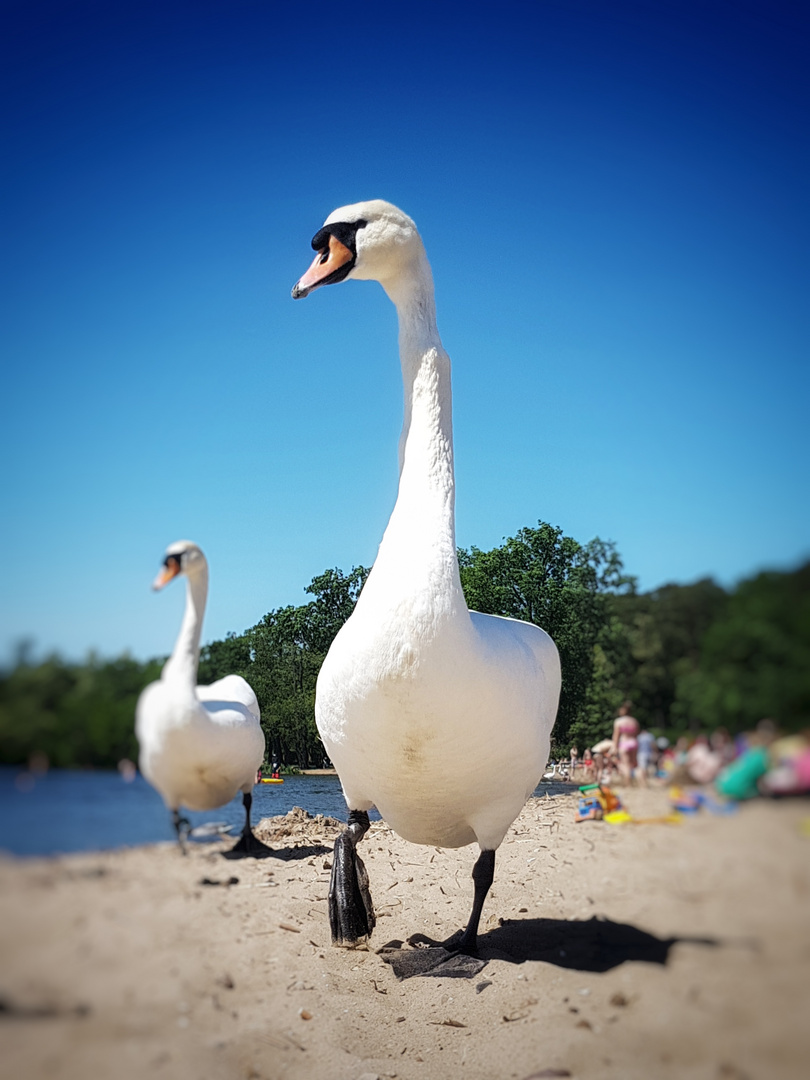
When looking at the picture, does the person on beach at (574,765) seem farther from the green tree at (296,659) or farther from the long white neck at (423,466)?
the green tree at (296,659)

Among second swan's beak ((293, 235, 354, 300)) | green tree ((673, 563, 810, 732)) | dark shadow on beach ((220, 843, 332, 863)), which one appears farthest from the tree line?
second swan's beak ((293, 235, 354, 300))

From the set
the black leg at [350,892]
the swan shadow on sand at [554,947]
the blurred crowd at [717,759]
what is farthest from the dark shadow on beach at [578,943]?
the black leg at [350,892]

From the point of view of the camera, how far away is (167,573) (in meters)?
1.67

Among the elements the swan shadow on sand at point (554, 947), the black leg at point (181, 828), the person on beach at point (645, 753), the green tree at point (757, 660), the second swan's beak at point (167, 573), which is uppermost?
the second swan's beak at point (167, 573)

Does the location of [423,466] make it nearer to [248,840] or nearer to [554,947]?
Answer: [248,840]

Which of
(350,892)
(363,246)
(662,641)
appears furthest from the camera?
(350,892)

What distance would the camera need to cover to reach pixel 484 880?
8.82 ft

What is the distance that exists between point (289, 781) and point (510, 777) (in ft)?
2.06

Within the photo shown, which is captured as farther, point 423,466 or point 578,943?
point 423,466

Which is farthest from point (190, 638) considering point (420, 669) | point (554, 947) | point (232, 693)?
point (554, 947)

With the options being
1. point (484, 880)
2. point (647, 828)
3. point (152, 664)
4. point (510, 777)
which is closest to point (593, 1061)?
point (647, 828)

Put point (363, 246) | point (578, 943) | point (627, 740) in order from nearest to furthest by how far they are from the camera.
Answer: point (627, 740) < point (578, 943) < point (363, 246)

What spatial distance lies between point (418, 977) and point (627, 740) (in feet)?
3.81

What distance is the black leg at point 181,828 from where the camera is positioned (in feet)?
5.31
